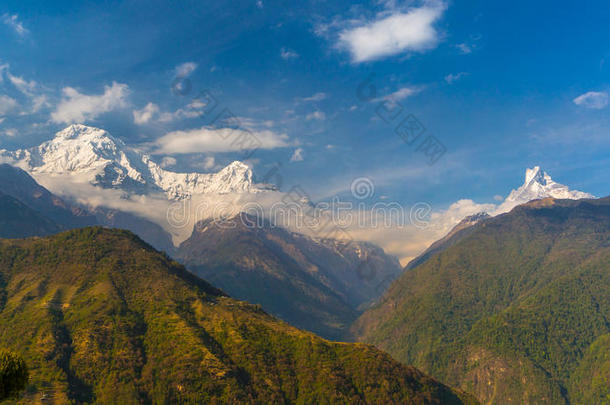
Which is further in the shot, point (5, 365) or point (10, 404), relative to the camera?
point (10, 404)

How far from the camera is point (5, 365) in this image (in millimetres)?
47875

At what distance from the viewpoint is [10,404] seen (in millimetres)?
198375

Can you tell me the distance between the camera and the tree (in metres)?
47.5

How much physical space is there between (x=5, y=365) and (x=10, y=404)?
201704 millimetres

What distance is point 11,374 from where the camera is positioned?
48.1 m

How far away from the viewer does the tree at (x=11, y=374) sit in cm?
4750

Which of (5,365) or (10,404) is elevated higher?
(5,365)
